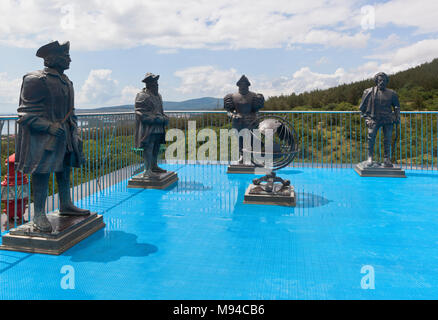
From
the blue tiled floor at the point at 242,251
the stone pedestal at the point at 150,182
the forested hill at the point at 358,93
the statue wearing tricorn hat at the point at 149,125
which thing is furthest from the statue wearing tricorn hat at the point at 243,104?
the forested hill at the point at 358,93

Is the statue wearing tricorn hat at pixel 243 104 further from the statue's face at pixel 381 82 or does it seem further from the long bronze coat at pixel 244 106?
the statue's face at pixel 381 82

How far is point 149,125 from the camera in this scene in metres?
7.77

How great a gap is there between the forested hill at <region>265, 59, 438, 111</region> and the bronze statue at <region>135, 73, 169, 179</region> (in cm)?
1875

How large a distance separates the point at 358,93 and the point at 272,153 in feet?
75.5

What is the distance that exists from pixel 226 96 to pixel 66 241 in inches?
234

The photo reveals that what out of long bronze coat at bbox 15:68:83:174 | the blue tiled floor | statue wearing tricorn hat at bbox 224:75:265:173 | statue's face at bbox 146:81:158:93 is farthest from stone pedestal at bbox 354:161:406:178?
long bronze coat at bbox 15:68:83:174

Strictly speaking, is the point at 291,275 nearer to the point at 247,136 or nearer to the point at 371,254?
the point at 371,254

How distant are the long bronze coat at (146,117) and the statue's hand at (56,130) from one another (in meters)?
3.33

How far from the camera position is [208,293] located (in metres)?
3.40

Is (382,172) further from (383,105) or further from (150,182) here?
(150,182)

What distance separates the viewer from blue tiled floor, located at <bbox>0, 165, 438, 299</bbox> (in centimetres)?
349

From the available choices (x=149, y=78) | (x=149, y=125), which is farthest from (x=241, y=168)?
(x=149, y=78)

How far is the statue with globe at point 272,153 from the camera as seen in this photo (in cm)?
661
